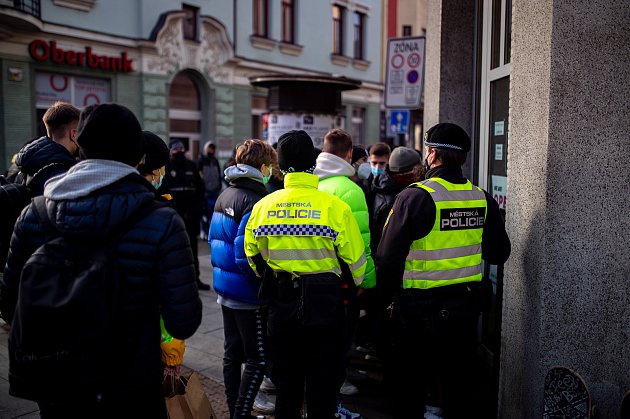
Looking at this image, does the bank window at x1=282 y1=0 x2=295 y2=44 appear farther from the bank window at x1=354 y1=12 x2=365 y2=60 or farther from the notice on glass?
the notice on glass

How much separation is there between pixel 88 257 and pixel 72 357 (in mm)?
360

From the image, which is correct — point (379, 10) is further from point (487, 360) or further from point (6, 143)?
point (487, 360)

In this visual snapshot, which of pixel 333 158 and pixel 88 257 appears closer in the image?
pixel 88 257

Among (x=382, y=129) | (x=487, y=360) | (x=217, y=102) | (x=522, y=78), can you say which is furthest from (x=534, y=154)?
(x=382, y=129)

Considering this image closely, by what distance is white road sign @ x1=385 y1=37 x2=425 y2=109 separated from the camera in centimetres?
786

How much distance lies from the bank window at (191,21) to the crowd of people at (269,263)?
46.3ft

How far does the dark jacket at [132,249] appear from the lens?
211 centimetres

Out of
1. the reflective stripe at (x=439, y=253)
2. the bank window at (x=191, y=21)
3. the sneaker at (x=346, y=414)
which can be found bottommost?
the sneaker at (x=346, y=414)

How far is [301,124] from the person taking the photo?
10352mm

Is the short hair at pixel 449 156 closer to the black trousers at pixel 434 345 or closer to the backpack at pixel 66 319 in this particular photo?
the black trousers at pixel 434 345

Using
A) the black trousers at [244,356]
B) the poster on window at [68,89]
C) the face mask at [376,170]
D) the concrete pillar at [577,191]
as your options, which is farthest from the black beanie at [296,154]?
the poster on window at [68,89]

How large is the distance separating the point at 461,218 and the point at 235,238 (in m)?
1.37

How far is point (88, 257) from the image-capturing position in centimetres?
208

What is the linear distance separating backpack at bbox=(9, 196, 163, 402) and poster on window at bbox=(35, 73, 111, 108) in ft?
43.9
